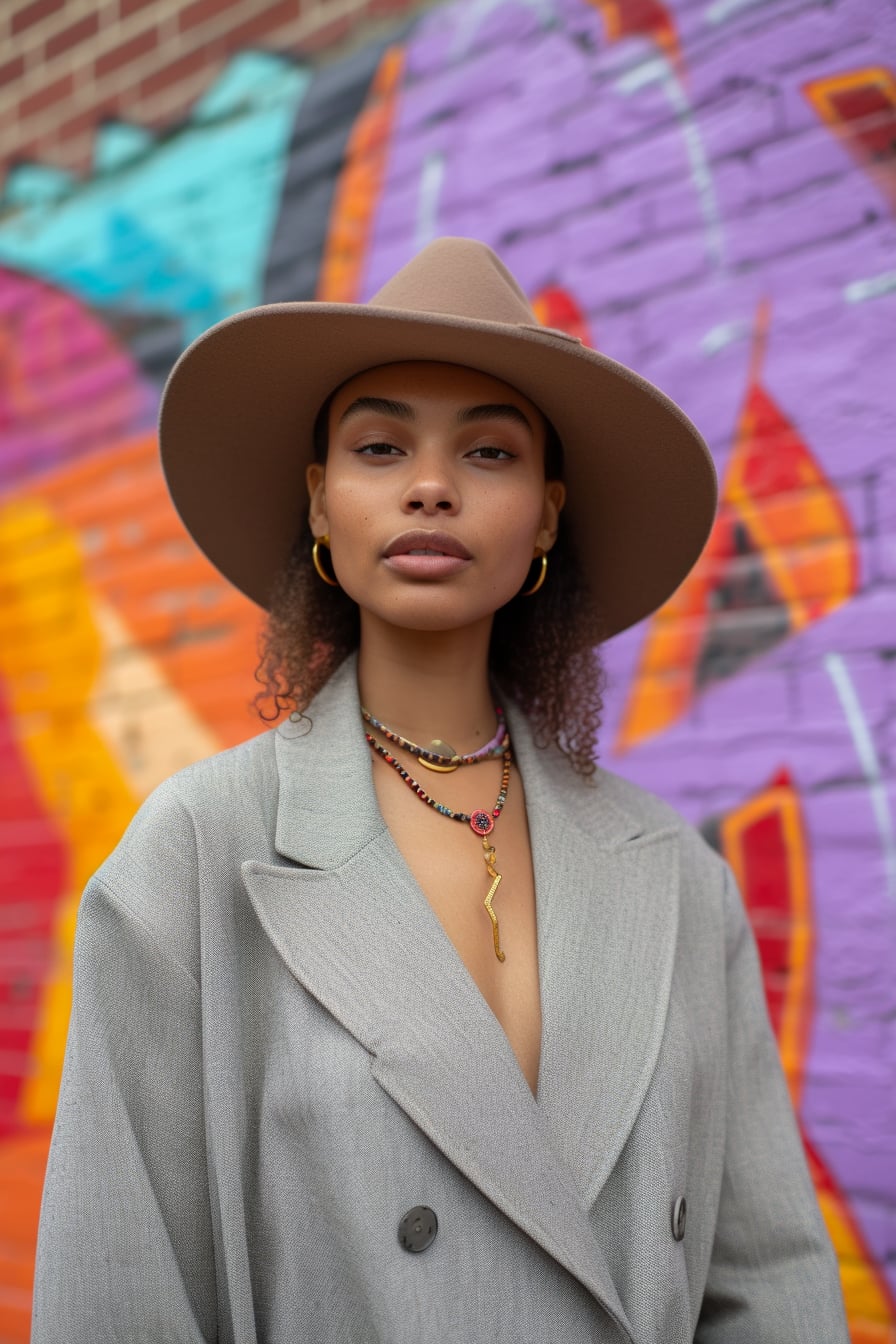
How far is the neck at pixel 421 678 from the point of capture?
67.6 inches

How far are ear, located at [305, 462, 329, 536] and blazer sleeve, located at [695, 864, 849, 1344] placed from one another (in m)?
0.86

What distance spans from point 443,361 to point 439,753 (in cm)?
51

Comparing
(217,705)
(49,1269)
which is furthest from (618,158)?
(49,1269)

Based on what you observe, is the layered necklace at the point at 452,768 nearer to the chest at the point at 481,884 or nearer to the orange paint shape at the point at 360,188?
the chest at the point at 481,884

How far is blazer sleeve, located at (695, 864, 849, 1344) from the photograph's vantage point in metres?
1.65

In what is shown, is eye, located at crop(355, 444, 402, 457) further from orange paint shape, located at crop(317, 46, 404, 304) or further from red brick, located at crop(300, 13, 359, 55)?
red brick, located at crop(300, 13, 359, 55)

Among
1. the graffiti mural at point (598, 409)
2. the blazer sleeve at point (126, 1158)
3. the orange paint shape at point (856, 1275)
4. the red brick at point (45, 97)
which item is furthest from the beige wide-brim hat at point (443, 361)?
the red brick at point (45, 97)

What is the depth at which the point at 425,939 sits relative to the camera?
4.88 feet

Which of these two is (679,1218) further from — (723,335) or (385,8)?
(385,8)

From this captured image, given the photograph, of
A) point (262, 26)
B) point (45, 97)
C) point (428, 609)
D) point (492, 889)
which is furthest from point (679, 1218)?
point (45, 97)

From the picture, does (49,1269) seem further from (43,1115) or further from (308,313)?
(43,1115)

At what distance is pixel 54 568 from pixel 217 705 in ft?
2.79

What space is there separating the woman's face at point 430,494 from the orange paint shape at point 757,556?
94cm

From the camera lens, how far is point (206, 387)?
1731mm
